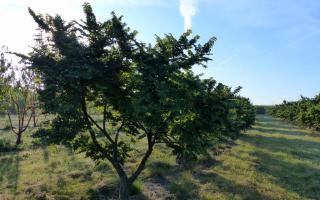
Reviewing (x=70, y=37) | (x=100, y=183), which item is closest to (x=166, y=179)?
(x=100, y=183)

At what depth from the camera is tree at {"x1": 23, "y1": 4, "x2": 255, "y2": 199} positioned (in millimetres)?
11000

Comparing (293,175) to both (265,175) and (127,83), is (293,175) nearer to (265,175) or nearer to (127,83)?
(265,175)

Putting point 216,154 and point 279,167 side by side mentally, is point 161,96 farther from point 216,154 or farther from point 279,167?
point 216,154

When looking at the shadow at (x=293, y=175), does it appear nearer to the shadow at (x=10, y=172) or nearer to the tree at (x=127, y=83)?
the tree at (x=127, y=83)

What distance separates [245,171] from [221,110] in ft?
34.2

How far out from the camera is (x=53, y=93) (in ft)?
41.4

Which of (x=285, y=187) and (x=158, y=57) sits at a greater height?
(x=158, y=57)

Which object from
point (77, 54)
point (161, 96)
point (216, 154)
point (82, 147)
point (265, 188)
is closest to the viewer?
point (161, 96)

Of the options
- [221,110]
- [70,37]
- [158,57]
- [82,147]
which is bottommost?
[82,147]

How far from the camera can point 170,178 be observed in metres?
18.3

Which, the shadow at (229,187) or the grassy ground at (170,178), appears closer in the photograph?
the shadow at (229,187)

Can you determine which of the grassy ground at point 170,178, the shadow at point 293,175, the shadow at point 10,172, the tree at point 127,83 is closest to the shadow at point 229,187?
the grassy ground at point 170,178

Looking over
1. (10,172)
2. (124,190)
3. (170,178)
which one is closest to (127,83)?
(124,190)

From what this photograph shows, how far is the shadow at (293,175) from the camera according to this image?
16.9m
